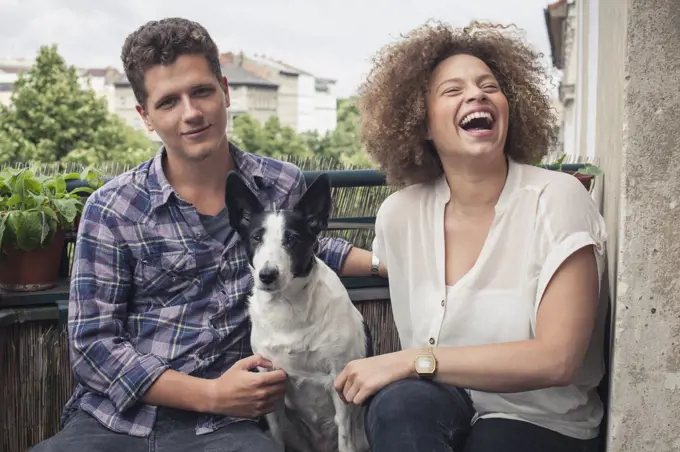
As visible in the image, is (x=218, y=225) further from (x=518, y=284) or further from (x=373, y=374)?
(x=518, y=284)

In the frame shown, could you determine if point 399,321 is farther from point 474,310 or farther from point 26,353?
point 26,353

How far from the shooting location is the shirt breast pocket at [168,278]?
227cm

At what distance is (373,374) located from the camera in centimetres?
196

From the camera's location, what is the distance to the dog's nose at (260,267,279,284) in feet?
7.07

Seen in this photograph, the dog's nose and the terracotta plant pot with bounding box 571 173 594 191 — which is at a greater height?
the terracotta plant pot with bounding box 571 173 594 191

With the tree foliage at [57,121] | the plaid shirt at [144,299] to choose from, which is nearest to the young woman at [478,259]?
the plaid shirt at [144,299]

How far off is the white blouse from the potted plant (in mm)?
1183

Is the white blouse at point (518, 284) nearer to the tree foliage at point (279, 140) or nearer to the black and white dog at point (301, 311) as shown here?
the black and white dog at point (301, 311)

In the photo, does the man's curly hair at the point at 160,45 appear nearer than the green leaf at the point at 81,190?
Yes

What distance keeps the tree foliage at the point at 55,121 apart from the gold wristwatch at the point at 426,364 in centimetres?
4167

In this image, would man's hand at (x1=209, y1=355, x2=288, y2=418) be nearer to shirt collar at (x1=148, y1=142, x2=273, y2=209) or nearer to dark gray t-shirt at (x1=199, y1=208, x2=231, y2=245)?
dark gray t-shirt at (x1=199, y1=208, x2=231, y2=245)

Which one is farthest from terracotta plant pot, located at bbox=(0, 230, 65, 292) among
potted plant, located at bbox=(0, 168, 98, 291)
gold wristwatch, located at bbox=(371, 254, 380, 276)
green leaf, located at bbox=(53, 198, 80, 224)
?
gold wristwatch, located at bbox=(371, 254, 380, 276)

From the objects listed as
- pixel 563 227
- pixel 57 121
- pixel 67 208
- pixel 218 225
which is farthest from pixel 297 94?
pixel 563 227

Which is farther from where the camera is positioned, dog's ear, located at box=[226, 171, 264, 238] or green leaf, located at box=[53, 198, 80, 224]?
green leaf, located at box=[53, 198, 80, 224]
